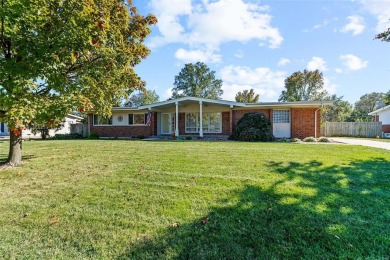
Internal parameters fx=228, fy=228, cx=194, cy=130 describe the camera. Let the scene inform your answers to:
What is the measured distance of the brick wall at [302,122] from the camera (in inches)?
680

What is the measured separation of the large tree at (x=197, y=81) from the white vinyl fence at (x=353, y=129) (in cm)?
2931

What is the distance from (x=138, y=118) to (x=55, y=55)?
1633cm

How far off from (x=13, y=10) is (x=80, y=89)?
7.15 ft

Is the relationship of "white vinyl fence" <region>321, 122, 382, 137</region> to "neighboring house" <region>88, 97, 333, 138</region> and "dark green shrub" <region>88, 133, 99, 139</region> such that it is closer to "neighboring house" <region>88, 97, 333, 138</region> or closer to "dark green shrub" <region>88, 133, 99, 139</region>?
"neighboring house" <region>88, 97, 333, 138</region>

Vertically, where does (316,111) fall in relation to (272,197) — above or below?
above

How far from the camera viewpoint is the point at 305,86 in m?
38.8

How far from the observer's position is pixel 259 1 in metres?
9.42

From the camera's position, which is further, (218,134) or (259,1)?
(218,134)

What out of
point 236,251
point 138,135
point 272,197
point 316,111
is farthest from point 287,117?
point 236,251

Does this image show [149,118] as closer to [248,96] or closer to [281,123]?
[281,123]

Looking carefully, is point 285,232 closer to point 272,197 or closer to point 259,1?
point 272,197

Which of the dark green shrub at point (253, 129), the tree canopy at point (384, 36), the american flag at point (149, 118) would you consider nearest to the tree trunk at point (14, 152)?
the dark green shrub at point (253, 129)

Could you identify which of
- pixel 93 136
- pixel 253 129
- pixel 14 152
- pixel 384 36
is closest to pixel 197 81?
pixel 93 136

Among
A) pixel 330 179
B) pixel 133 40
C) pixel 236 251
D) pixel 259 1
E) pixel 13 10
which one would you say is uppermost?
pixel 259 1
